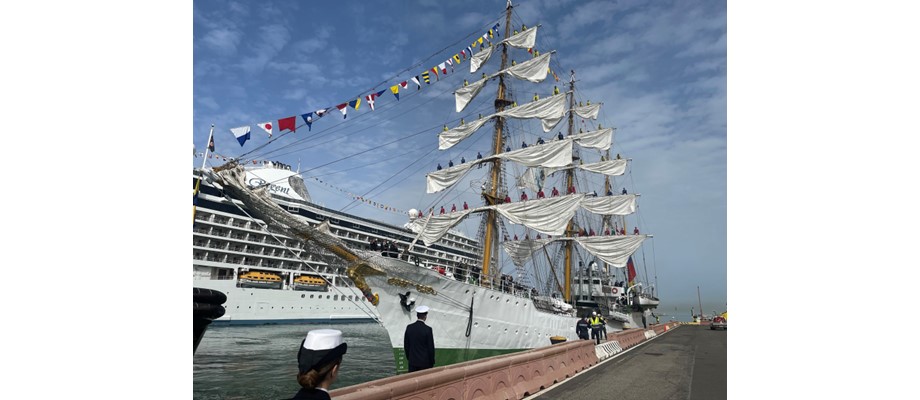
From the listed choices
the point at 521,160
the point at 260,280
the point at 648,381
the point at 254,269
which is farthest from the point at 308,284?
the point at 648,381

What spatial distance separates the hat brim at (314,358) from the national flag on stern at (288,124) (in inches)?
455

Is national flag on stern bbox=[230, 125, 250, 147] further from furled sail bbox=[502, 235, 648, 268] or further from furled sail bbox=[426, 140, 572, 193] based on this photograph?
furled sail bbox=[502, 235, 648, 268]

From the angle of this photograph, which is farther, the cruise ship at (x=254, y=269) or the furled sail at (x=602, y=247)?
the cruise ship at (x=254, y=269)

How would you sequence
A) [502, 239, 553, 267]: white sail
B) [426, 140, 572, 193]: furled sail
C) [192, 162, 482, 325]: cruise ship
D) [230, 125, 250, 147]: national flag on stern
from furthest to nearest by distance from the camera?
[502, 239, 553, 267]: white sail, [192, 162, 482, 325]: cruise ship, [426, 140, 572, 193]: furled sail, [230, 125, 250, 147]: national flag on stern

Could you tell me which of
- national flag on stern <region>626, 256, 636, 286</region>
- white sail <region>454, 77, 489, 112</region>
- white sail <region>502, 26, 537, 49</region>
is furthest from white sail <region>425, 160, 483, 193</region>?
national flag on stern <region>626, 256, 636, 286</region>

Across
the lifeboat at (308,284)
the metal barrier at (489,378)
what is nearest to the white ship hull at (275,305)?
the lifeboat at (308,284)

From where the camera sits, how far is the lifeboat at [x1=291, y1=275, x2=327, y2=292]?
37.9m

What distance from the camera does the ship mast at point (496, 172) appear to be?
23000 millimetres

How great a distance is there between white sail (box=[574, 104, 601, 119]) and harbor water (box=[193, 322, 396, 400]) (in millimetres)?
28591

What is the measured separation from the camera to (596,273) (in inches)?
1684

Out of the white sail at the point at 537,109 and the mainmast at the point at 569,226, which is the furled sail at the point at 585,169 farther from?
the white sail at the point at 537,109

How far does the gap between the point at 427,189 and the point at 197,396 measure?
16.9 m
